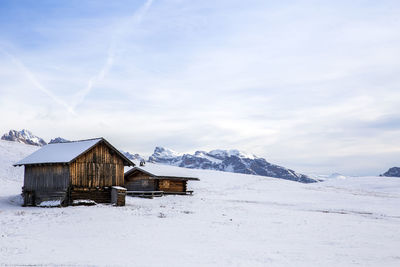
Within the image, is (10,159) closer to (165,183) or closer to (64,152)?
(165,183)

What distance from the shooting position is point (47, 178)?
4031cm

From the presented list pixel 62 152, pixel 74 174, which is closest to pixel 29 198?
pixel 62 152

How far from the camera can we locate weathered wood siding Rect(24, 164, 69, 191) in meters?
38.9

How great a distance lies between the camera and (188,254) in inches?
714

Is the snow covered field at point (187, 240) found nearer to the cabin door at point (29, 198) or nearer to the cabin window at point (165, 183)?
the cabin door at point (29, 198)

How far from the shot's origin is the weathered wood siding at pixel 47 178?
38.9 metres

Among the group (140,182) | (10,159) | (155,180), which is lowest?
(140,182)

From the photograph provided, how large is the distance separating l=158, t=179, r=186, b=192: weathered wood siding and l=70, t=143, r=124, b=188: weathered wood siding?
15.0 m

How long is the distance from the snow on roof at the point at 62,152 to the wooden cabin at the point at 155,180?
→ 48.6 ft

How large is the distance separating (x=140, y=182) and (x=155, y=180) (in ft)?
9.60

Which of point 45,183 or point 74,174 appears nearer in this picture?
point 74,174

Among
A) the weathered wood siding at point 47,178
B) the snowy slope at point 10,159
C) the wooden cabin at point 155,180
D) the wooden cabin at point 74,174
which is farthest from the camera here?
the snowy slope at point 10,159

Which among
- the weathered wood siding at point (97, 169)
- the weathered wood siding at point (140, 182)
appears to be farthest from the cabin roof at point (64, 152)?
the weathered wood siding at point (140, 182)

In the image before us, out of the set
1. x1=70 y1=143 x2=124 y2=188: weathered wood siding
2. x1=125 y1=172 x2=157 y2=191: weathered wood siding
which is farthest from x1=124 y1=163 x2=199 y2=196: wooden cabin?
x1=70 y1=143 x2=124 y2=188: weathered wood siding
